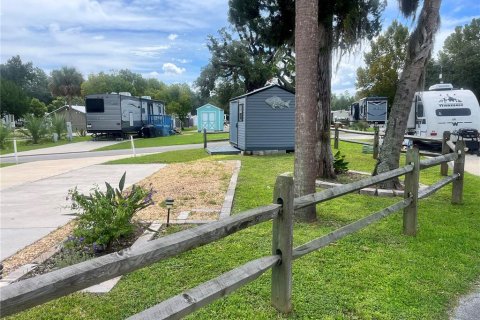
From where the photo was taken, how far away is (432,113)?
14.6 m

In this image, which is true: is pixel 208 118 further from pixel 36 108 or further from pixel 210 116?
pixel 36 108

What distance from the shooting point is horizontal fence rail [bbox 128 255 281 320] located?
1860 mm

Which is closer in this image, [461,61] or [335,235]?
[335,235]

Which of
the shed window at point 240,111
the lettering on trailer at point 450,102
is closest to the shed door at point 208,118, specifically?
the shed window at point 240,111

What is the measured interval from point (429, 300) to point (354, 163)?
8.53 metres

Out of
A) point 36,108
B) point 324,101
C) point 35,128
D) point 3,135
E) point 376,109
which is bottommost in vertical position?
point 3,135

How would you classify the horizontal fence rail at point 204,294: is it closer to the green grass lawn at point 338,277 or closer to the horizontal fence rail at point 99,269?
the horizontal fence rail at point 99,269

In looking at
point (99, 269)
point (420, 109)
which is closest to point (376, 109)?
point (420, 109)

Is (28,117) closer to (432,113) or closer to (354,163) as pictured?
(354,163)

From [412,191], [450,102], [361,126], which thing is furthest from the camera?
[361,126]

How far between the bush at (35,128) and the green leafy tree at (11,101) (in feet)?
93.6

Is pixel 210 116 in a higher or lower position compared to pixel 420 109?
higher

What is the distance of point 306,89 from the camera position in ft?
15.2

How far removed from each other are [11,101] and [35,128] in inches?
1194
